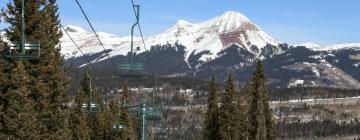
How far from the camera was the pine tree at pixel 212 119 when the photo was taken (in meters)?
106

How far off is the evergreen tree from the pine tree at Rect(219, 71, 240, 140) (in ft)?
161

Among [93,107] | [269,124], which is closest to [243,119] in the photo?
[269,124]

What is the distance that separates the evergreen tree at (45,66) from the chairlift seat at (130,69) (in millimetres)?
8983

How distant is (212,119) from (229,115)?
8067 mm

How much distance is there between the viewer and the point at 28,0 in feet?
157

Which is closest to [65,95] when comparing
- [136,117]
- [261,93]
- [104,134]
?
[261,93]

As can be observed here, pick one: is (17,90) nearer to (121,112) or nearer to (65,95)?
(65,95)

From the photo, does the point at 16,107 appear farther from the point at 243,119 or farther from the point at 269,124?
the point at 243,119

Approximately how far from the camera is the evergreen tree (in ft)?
156

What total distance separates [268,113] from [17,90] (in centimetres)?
5707

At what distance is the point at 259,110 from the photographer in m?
94.3

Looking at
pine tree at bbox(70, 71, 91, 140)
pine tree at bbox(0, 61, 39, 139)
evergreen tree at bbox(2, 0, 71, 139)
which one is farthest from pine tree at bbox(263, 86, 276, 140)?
pine tree at bbox(0, 61, 39, 139)

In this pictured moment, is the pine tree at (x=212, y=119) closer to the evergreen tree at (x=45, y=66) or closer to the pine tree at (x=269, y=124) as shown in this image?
the pine tree at (x=269, y=124)

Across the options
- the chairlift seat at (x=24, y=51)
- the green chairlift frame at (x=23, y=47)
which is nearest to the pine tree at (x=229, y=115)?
the chairlift seat at (x=24, y=51)
